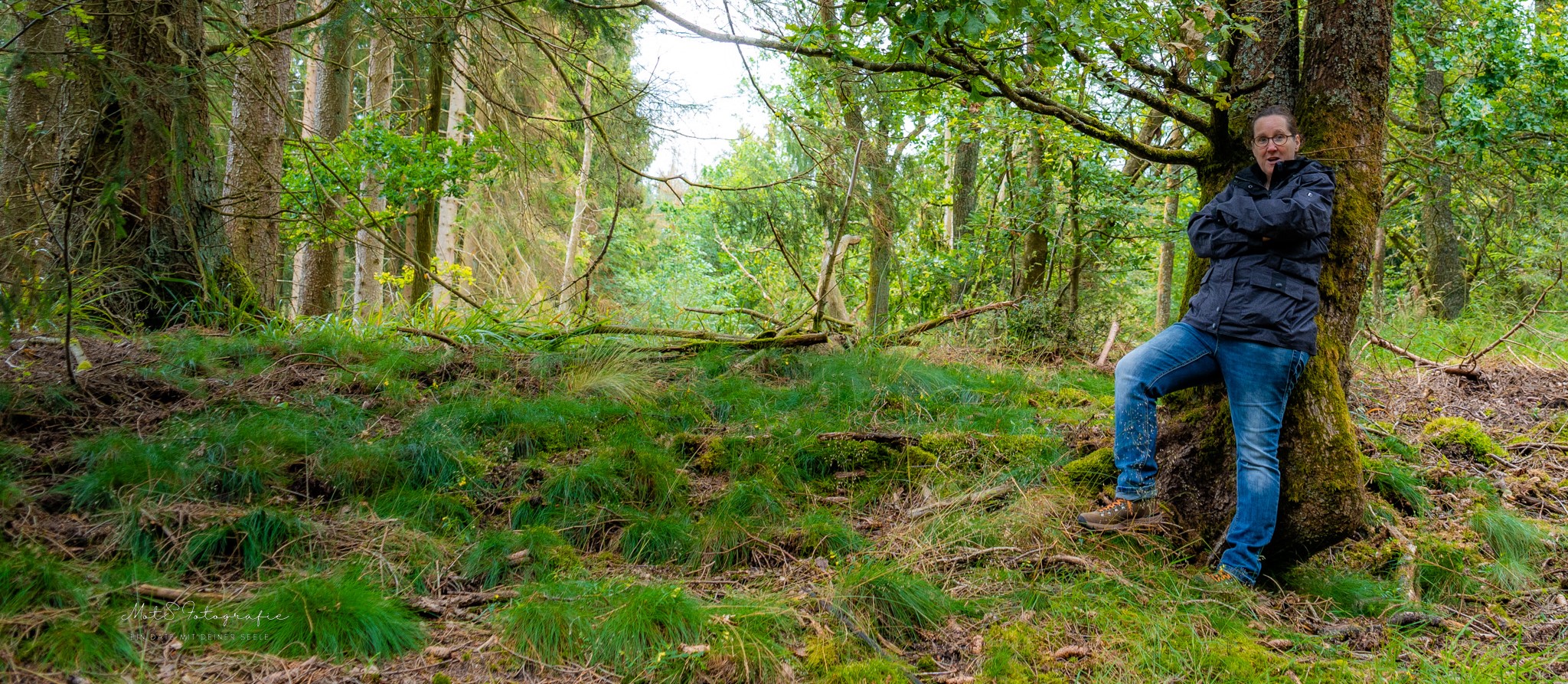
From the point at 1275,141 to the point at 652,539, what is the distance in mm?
2970

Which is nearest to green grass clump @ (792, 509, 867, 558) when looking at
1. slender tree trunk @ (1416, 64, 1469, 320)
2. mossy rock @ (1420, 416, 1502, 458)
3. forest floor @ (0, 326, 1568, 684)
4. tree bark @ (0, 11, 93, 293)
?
forest floor @ (0, 326, 1568, 684)

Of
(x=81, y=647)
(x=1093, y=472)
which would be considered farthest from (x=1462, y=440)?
(x=81, y=647)

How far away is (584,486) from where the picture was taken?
3.85 meters

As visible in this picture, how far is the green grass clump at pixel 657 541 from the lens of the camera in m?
3.47

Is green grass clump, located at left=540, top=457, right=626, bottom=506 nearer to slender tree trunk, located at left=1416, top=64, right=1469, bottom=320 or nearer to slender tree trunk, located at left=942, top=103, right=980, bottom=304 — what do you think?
slender tree trunk, located at left=942, top=103, right=980, bottom=304

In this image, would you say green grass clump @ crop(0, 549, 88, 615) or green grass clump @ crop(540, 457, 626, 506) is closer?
green grass clump @ crop(0, 549, 88, 615)

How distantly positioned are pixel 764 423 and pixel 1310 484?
2726mm

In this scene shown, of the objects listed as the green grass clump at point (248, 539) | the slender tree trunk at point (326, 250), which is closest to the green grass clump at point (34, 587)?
the green grass clump at point (248, 539)

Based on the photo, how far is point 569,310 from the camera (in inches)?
273

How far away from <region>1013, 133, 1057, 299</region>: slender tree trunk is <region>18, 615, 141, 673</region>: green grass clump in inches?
278

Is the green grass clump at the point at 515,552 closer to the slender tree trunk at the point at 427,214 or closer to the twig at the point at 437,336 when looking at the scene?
the twig at the point at 437,336

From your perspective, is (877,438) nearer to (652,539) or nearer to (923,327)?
(652,539)

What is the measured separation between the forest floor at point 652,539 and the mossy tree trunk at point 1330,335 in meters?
0.25

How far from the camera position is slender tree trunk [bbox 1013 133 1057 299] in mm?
7980
